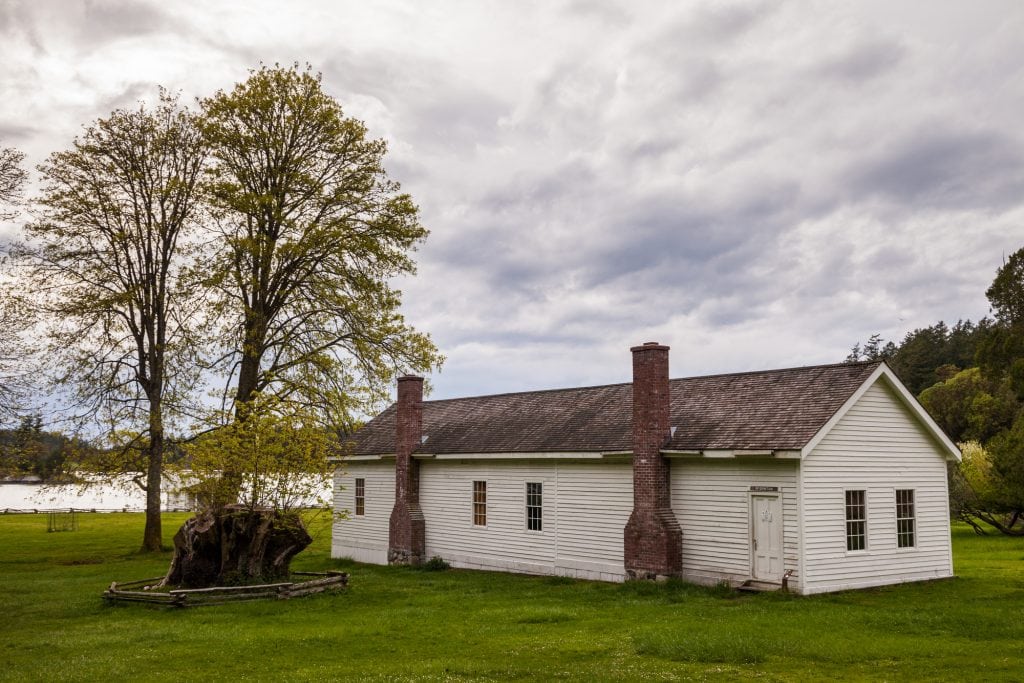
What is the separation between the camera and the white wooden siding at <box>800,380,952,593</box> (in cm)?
2092

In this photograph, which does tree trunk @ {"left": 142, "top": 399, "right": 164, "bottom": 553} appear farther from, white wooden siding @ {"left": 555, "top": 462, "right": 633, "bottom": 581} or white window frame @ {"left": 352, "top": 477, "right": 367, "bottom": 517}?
white wooden siding @ {"left": 555, "top": 462, "right": 633, "bottom": 581}

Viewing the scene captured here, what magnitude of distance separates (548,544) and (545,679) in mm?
13824

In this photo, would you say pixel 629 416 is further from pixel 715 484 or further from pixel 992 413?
pixel 992 413

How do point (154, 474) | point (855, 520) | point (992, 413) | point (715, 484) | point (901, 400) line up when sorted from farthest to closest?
point (992, 413) < point (154, 474) < point (901, 400) < point (715, 484) < point (855, 520)

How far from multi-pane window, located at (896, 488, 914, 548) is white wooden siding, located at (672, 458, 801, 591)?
13.6 ft

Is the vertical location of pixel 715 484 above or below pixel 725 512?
above

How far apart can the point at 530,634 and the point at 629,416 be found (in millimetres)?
10735

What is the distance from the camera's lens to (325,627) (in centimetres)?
1762

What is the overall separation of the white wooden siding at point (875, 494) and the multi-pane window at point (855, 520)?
17cm

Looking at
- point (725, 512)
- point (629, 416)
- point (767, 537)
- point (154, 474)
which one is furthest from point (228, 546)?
point (767, 537)

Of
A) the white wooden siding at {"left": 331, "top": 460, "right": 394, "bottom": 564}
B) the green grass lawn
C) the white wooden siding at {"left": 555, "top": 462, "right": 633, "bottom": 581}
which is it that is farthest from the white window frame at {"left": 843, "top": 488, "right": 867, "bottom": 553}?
the white wooden siding at {"left": 331, "top": 460, "right": 394, "bottom": 564}

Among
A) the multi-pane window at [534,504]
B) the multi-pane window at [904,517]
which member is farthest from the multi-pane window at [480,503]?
the multi-pane window at [904,517]

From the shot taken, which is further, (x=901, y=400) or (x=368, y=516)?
(x=368, y=516)

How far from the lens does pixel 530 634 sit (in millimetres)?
16406
